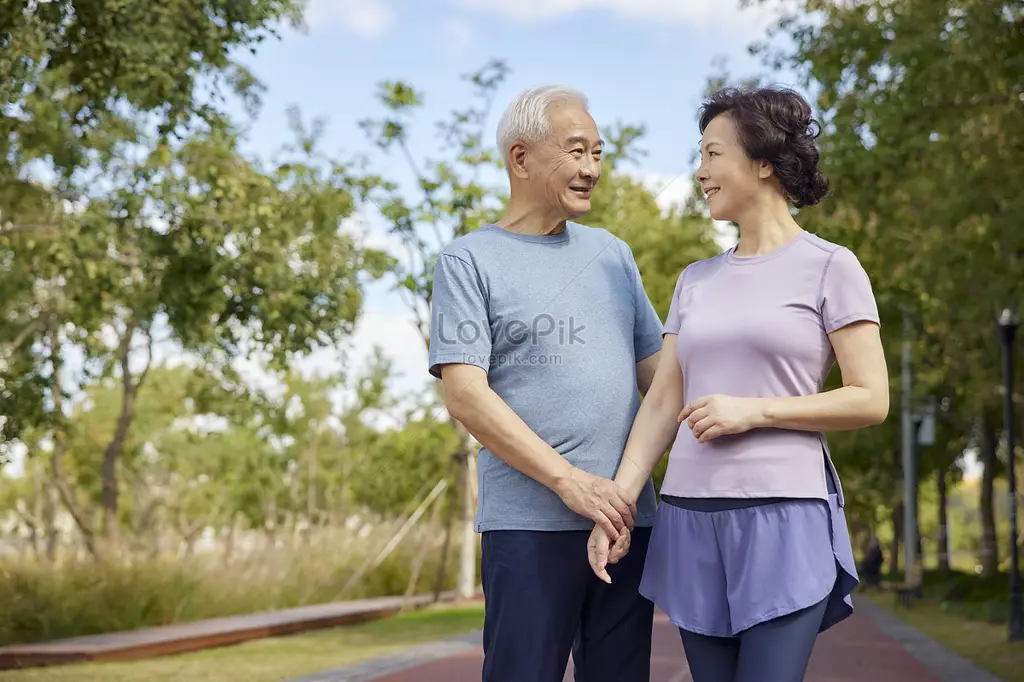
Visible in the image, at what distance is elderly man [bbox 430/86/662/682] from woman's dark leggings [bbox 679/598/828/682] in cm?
25

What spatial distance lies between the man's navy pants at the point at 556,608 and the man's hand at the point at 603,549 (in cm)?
7

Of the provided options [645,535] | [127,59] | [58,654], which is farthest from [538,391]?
[58,654]

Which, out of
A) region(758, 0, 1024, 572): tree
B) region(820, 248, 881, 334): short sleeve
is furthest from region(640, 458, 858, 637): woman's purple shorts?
region(758, 0, 1024, 572): tree

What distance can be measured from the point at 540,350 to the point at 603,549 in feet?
1.49

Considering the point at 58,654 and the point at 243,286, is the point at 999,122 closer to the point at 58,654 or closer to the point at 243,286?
the point at 243,286

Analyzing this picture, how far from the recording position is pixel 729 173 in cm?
286

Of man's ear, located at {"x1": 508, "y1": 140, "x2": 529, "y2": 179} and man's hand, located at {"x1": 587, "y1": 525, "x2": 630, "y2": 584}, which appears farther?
man's ear, located at {"x1": 508, "y1": 140, "x2": 529, "y2": 179}

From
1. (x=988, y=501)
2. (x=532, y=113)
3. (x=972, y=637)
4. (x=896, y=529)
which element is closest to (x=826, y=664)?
(x=972, y=637)

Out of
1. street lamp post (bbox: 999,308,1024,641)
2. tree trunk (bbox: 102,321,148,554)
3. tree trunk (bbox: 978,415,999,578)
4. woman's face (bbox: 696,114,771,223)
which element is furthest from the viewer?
tree trunk (bbox: 978,415,999,578)

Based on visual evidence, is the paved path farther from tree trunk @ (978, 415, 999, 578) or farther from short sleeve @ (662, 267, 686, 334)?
tree trunk @ (978, 415, 999, 578)

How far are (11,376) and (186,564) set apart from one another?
4.12 metres

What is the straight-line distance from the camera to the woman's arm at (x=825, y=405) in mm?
2639

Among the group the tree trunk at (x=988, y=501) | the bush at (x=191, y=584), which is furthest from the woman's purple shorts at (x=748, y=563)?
the tree trunk at (x=988, y=501)

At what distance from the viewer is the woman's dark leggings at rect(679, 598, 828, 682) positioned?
2.62 m
